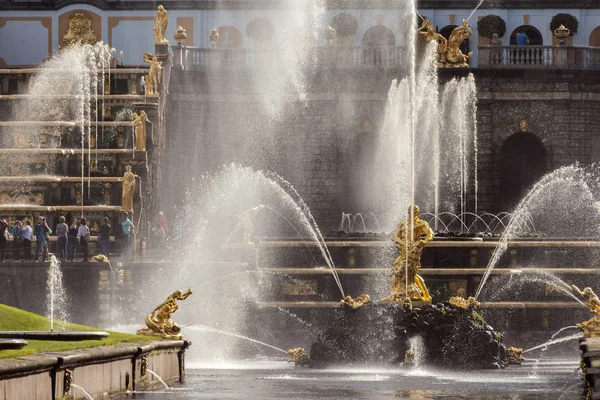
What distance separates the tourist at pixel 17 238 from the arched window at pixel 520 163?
18545mm

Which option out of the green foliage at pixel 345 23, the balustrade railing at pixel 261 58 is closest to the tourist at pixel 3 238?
the balustrade railing at pixel 261 58

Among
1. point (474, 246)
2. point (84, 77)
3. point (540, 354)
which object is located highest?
point (84, 77)

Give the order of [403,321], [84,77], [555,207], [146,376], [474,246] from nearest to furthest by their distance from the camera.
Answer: [146,376], [403,321], [474,246], [555,207], [84,77]

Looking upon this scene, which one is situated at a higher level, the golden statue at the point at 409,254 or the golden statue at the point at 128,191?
the golden statue at the point at 128,191

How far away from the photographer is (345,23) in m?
64.3

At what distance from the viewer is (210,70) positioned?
5447 cm

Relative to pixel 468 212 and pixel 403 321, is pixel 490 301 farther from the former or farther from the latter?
pixel 468 212

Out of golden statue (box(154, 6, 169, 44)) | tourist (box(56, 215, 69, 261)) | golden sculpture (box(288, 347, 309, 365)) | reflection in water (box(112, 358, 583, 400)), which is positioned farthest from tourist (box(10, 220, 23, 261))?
golden sculpture (box(288, 347, 309, 365))

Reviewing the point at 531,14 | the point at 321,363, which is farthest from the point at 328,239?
the point at 531,14

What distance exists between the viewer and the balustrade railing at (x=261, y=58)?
54562 mm

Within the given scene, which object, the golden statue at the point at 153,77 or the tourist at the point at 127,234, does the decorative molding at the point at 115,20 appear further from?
the tourist at the point at 127,234

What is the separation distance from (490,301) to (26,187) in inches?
706

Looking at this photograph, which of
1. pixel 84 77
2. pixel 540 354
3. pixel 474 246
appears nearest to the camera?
pixel 540 354

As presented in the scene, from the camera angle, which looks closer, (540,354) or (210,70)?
(540,354)
